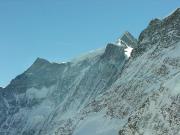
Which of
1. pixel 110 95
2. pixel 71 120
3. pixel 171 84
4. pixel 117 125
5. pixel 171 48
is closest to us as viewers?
pixel 171 84

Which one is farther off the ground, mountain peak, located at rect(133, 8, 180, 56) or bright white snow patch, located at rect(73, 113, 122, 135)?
mountain peak, located at rect(133, 8, 180, 56)

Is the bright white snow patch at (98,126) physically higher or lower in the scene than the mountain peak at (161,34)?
lower

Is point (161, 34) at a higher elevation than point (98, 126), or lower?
higher

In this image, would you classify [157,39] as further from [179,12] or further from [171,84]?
[171,84]

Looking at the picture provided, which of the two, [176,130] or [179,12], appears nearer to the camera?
[176,130]

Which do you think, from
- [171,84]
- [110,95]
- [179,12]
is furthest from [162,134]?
[179,12]

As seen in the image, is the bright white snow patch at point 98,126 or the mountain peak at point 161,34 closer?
the bright white snow patch at point 98,126

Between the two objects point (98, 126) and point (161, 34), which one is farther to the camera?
point (161, 34)

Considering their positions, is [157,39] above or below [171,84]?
above

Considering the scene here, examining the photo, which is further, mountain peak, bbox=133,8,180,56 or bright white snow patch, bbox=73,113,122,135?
mountain peak, bbox=133,8,180,56

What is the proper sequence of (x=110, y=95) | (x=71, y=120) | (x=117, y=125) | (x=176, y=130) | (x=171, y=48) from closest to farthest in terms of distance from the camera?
(x=176, y=130) < (x=117, y=125) < (x=171, y=48) < (x=110, y=95) < (x=71, y=120)

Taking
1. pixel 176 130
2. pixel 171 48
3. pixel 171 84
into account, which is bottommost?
pixel 176 130

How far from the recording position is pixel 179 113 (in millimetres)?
94250

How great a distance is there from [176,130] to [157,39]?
60632mm
